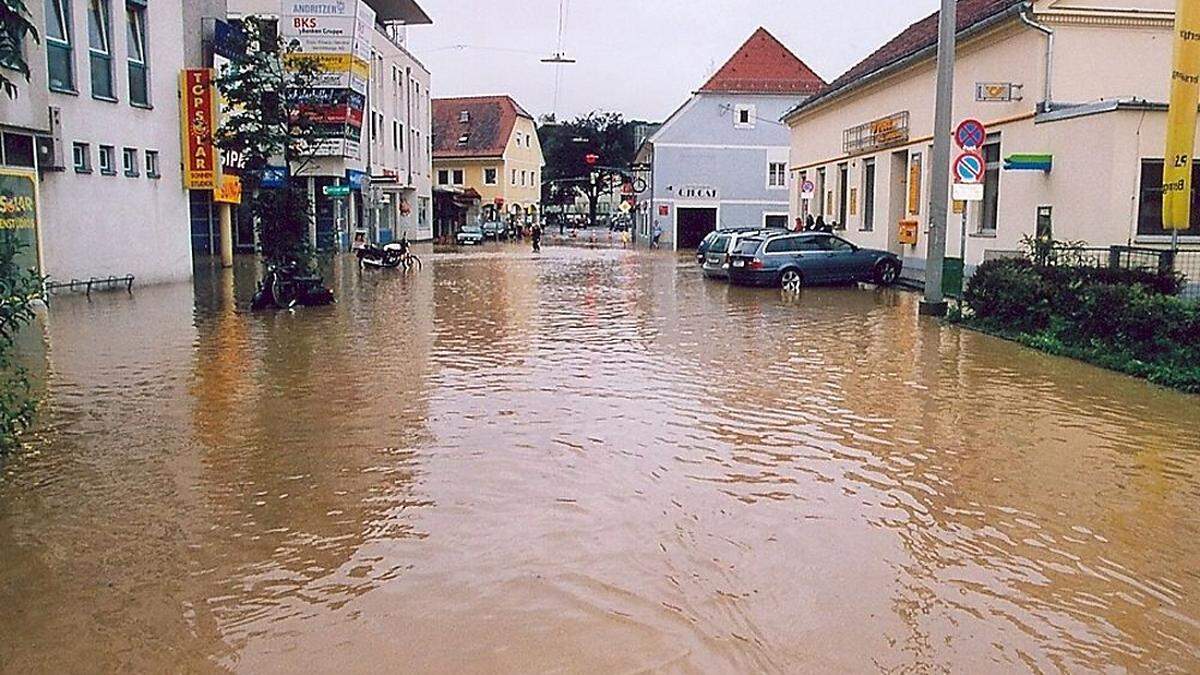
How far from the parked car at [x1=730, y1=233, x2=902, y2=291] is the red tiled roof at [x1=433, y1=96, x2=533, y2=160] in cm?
5655

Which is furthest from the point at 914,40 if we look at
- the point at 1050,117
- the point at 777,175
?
the point at 777,175

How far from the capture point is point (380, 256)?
32.7 m

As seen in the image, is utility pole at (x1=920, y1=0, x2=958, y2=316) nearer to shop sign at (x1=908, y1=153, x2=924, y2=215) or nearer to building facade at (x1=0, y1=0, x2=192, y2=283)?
shop sign at (x1=908, y1=153, x2=924, y2=215)

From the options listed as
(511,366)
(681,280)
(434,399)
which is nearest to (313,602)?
(434,399)

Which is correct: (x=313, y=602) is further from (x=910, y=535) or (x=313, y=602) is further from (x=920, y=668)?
(x=910, y=535)

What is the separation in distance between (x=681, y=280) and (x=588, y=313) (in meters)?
9.84

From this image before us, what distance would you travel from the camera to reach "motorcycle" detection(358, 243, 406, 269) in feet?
107

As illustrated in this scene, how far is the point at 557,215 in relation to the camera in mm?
123188

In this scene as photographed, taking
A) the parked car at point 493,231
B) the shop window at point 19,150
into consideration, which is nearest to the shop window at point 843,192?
the shop window at point 19,150

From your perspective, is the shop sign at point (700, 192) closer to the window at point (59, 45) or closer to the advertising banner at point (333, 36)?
the advertising banner at point (333, 36)

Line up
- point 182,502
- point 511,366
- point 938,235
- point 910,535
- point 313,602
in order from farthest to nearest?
point 938,235 < point 511,366 < point 182,502 < point 910,535 < point 313,602

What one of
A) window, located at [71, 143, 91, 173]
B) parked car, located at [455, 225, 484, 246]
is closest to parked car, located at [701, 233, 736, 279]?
window, located at [71, 143, 91, 173]

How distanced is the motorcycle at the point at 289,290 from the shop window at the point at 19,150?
4614mm

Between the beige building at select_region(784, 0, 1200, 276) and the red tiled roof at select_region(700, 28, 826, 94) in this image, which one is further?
the red tiled roof at select_region(700, 28, 826, 94)
